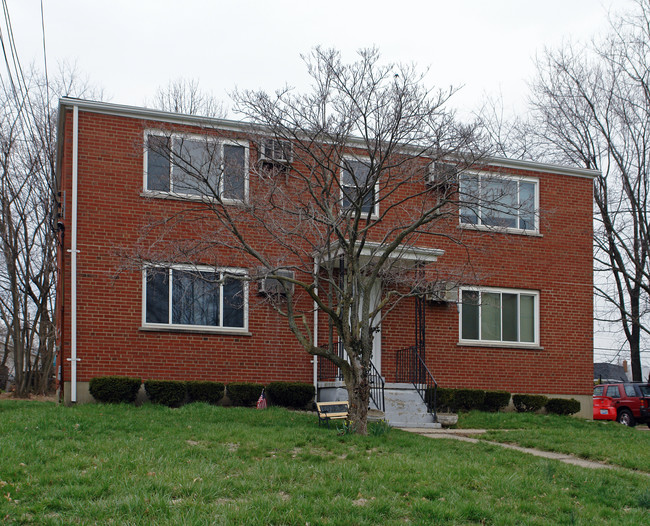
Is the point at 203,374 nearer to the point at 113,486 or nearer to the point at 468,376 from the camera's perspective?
the point at 468,376

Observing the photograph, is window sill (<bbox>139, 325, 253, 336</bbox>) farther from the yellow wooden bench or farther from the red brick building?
the yellow wooden bench

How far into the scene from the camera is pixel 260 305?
15.2 m

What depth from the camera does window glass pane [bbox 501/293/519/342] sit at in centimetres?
1795

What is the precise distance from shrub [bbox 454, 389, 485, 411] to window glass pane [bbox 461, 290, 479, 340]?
1544mm

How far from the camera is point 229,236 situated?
15273 mm

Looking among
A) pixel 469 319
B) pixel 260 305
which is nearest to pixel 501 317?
pixel 469 319

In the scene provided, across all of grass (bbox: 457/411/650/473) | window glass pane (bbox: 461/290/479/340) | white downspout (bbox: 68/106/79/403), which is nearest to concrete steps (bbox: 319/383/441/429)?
grass (bbox: 457/411/650/473)

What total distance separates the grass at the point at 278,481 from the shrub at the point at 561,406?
297 inches

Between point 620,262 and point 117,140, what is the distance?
2065 centimetres

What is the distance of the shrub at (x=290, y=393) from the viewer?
15070mm

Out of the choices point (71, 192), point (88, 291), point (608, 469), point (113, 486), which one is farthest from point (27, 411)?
point (608, 469)

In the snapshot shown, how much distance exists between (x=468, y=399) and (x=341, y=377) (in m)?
3.28

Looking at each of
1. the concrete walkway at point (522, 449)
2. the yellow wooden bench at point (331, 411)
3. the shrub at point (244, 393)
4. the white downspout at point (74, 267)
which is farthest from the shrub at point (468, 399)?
the white downspout at point (74, 267)

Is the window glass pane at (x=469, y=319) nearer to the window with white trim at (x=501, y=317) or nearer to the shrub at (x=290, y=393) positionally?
the window with white trim at (x=501, y=317)
